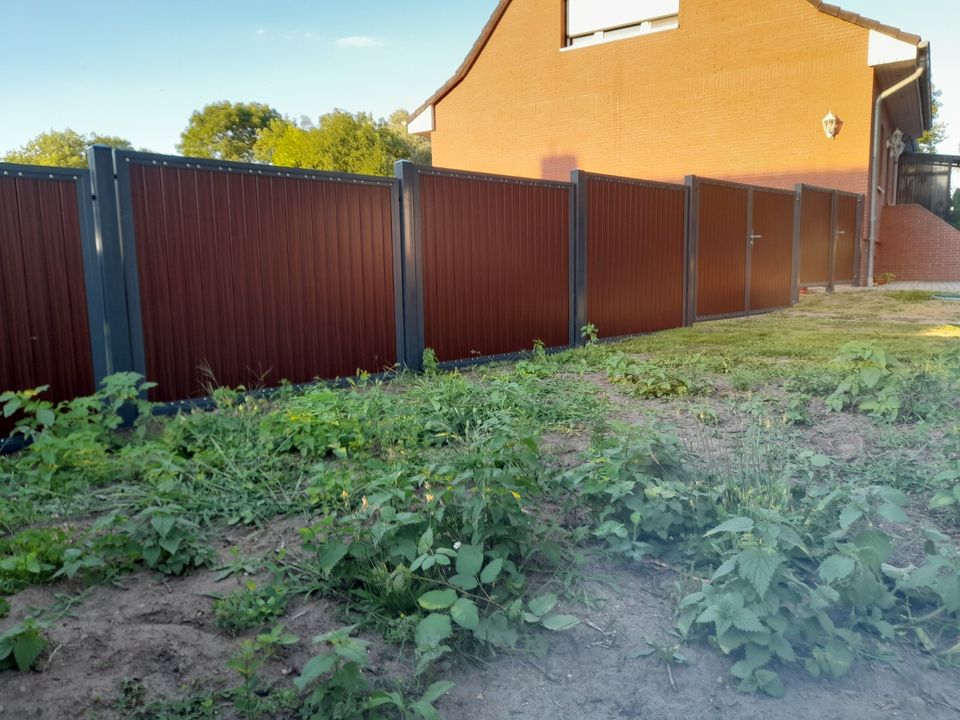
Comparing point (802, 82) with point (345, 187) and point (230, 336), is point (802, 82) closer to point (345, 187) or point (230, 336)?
point (345, 187)

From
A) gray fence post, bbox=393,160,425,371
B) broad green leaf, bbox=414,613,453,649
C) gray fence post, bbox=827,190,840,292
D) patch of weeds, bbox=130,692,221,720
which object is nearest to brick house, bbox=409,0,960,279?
gray fence post, bbox=827,190,840,292

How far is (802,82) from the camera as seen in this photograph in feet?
52.3

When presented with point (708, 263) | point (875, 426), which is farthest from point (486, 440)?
point (708, 263)

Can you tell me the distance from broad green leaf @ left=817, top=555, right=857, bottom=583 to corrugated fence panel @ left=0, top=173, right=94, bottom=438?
429cm

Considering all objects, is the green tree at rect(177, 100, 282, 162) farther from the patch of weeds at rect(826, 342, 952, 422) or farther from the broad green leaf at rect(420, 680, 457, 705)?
the broad green leaf at rect(420, 680, 457, 705)

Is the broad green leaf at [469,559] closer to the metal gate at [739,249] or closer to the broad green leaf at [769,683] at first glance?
the broad green leaf at [769,683]

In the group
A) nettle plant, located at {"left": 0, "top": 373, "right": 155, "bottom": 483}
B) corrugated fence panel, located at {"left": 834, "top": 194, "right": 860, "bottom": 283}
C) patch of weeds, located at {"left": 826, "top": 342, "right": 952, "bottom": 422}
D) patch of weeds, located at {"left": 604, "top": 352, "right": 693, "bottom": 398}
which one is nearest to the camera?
nettle plant, located at {"left": 0, "top": 373, "right": 155, "bottom": 483}

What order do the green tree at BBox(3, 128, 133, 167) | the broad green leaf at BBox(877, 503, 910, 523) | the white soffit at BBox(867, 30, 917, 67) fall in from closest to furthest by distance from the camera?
the broad green leaf at BBox(877, 503, 910, 523), the white soffit at BBox(867, 30, 917, 67), the green tree at BBox(3, 128, 133, 167)

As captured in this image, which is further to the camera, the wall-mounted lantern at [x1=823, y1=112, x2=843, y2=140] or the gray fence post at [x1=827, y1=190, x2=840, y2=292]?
the wall-mounted lantern at [x1=823, y1=112, x2=843, y2=140]

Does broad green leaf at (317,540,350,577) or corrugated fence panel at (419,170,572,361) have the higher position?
corrugated fence panel at (419,170,572,361)

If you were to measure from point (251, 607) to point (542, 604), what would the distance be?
88cm

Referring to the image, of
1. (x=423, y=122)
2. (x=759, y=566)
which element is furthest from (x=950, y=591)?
(x=423, y=122)

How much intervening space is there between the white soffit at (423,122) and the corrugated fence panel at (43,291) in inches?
769

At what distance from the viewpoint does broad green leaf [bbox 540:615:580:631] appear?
2.01m
